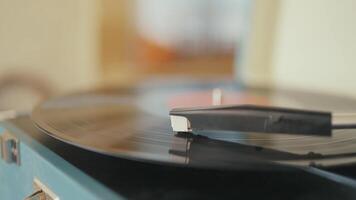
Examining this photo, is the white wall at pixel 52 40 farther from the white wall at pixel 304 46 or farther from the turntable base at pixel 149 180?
the turntable base at pixel 149 180

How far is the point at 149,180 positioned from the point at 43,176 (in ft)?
0.40

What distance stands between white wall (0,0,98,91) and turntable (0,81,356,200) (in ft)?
2.12

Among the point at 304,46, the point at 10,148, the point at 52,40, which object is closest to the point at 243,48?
the point at 304,46

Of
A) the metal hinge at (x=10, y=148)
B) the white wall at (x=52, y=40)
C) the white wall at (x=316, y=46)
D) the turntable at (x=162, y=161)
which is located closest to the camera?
the turntable at (x=162, y=161)

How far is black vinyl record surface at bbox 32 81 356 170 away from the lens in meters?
0.38

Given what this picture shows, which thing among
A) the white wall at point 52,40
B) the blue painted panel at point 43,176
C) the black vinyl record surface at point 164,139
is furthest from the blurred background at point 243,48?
the blue painted panel at point 43,176

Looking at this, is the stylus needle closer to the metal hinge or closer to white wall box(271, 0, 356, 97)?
the metal hinge

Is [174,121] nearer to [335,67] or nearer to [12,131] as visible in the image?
[12,131]

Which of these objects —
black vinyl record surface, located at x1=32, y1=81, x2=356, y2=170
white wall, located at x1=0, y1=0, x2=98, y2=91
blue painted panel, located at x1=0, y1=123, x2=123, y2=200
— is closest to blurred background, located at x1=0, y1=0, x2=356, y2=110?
white wall, located at x1=0, y1=0, x2=98, y2=91

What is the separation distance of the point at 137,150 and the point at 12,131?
207mm

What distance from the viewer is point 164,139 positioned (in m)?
0.45

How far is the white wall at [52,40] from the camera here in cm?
114

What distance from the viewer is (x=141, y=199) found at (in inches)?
14.3

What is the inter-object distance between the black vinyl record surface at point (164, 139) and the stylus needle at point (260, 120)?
0.8 inches
